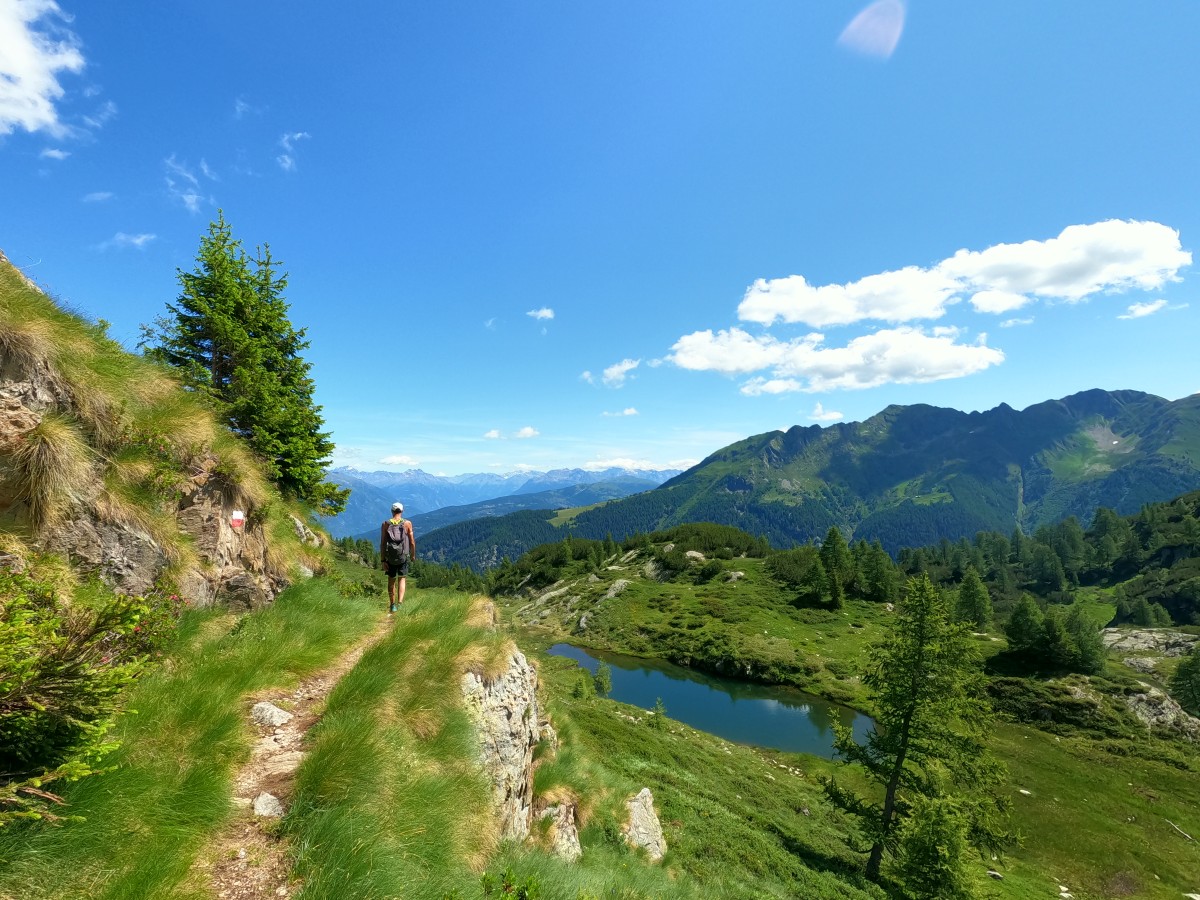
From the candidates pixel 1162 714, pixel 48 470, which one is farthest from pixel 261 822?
pixel 1162 714

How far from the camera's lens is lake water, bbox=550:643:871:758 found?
207 feet

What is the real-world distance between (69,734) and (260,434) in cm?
1612

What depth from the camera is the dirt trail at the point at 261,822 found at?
522 cm

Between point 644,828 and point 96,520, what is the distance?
694 inches

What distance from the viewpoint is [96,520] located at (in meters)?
9.30

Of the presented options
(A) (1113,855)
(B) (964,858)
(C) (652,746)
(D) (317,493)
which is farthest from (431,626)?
(A) (1113,855)

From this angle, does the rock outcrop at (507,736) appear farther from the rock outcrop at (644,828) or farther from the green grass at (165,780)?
the rock outcrop at (644,828)

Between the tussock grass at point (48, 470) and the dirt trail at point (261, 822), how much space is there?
16.3 ft

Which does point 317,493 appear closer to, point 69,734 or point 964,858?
point 69,734

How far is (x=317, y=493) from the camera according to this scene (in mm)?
22688

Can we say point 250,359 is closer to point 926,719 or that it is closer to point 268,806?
point 268,806

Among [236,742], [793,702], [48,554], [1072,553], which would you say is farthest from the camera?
[1072,553]

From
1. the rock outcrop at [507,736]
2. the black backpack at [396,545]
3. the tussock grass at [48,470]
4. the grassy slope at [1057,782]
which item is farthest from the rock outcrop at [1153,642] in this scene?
the tussock grass at [48,470]

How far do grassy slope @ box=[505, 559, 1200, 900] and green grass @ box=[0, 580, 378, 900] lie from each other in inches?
1546
